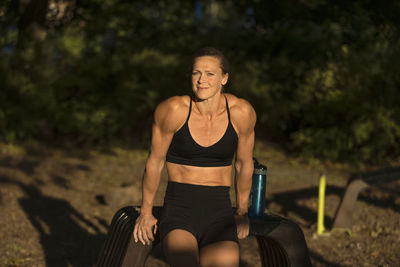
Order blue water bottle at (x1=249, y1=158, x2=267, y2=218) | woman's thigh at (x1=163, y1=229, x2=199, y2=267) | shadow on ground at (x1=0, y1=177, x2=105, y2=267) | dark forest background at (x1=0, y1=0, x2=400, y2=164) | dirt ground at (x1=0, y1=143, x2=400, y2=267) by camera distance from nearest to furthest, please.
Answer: woman's thigh at (x1=163, y1=229, x2=199, y2=267), blue water bottle at (x1=249, y1=158, x2=267, y2=218), shadow on ground at (x1=0, y1=177, x2=105, y2=267), dirt ground at (x1=0, y1=143, x2=400, y2=267), dark forest background at (x1=0, y1=0, x2=400, y2=164)

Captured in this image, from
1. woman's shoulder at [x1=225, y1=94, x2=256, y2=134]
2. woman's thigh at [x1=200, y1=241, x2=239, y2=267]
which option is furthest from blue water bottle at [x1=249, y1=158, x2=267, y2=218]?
woman's thigh at [x1=200, y1=241, x2=239, y2=267]

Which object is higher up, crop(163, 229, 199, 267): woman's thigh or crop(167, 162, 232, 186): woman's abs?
crop(167, 162, 232, 186): woman's abs

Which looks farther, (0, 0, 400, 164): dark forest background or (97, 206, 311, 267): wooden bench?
(0, 0, 400, 164): dark forest background

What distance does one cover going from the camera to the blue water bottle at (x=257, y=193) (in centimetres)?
411

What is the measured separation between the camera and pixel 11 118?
39.9 feet

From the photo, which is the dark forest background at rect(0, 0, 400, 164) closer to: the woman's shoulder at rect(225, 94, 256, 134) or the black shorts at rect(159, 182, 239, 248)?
the woman's shoulder at rect(225, 94, 256, 134)

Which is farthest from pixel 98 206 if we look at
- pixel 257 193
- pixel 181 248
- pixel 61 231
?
pixel 181 248

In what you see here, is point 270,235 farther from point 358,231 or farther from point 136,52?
point 136,52

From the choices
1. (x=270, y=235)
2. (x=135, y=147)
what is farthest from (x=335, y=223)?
(x=135, y=147)

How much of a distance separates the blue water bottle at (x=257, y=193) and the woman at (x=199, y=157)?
32 cm

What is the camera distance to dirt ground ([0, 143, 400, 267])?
605 centimetres

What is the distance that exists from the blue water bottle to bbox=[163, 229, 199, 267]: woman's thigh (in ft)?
2.42

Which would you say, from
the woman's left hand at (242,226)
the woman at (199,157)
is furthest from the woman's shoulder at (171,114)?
the woman's left hand at (242,226)

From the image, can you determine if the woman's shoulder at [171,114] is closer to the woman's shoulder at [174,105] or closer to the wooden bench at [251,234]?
the woman's shoulder at [174,105]
